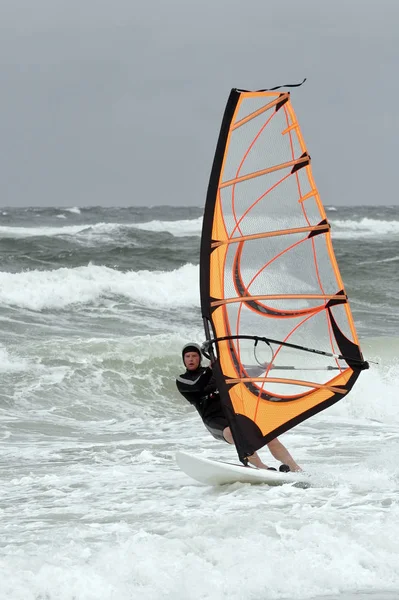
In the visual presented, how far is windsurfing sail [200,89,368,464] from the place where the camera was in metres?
5.63

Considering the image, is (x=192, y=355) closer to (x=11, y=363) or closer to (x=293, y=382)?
(x=293, y=382)

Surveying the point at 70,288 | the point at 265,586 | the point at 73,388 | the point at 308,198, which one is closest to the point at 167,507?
the point at 265,586

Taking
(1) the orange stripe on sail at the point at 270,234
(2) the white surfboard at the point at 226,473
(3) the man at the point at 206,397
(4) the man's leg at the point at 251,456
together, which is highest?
(1) the orange stripe on sail at the point at 270,234

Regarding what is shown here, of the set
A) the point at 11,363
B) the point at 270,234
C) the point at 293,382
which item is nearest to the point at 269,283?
the point at 270,234

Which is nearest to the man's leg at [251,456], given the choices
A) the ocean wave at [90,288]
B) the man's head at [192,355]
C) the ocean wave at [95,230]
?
the man's head at [192,355]

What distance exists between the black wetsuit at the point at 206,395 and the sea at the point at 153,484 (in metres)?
0.41

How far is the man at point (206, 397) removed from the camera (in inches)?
222

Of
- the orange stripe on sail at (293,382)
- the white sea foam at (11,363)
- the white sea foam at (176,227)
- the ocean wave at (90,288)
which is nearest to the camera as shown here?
the orange stripe on sail at (293,382)

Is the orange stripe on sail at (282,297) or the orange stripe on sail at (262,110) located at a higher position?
the orange stripe on sail at (262,110)

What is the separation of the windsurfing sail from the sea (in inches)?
22.5

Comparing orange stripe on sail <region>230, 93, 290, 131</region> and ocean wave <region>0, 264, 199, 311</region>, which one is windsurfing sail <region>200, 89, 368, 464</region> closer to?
orange stripe on sail <region>230, 93, 290, 131</region>

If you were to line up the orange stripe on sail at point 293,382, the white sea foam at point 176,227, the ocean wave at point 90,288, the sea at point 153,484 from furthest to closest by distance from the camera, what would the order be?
the white sea foam at point 176,227
the ocean wave at point 90,288
the orange stripe on sail at point 293,382
the sea at point 153,484

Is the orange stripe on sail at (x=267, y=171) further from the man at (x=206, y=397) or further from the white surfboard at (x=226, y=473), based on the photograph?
the white surfboard at (x=226, y=473)

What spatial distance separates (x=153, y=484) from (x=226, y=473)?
583 mm
